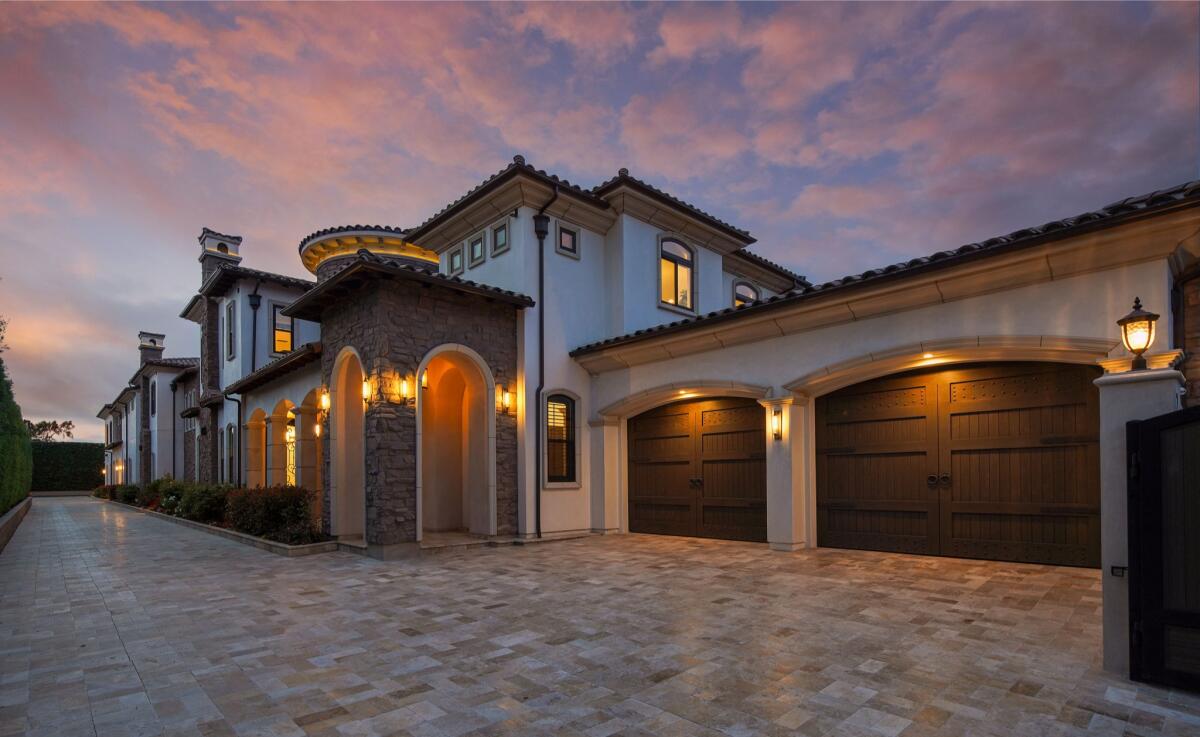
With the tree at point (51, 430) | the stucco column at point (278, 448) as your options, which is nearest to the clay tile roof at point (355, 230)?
the stucco column at point (278, 448)

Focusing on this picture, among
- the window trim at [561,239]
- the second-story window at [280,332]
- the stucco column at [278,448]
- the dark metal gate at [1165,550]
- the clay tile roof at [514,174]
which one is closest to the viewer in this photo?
the dark metal gate at [1165,550]

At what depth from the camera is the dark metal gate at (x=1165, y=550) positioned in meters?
3.85

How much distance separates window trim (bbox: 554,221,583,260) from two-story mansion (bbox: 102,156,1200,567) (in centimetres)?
5

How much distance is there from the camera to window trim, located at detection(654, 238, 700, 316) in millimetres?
13914

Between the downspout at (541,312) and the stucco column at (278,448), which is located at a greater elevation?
the downspout at (541,312)

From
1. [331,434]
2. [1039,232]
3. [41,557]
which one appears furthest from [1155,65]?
[41,557]

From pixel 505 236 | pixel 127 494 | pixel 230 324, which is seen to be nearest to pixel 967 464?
pixel 505 236

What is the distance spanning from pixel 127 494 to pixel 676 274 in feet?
90.2

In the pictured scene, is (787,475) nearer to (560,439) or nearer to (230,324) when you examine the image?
(560,439)

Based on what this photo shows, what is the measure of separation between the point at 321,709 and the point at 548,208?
10.3 m

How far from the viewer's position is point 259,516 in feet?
38.4

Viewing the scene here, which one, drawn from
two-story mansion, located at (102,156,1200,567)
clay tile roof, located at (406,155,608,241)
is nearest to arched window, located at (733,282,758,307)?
two-story mansion, located at (102,156,1200,567)

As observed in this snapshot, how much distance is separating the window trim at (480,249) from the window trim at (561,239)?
178cm

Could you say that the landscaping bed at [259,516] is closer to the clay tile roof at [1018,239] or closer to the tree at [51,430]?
the clay tile roof at [1018,239]
